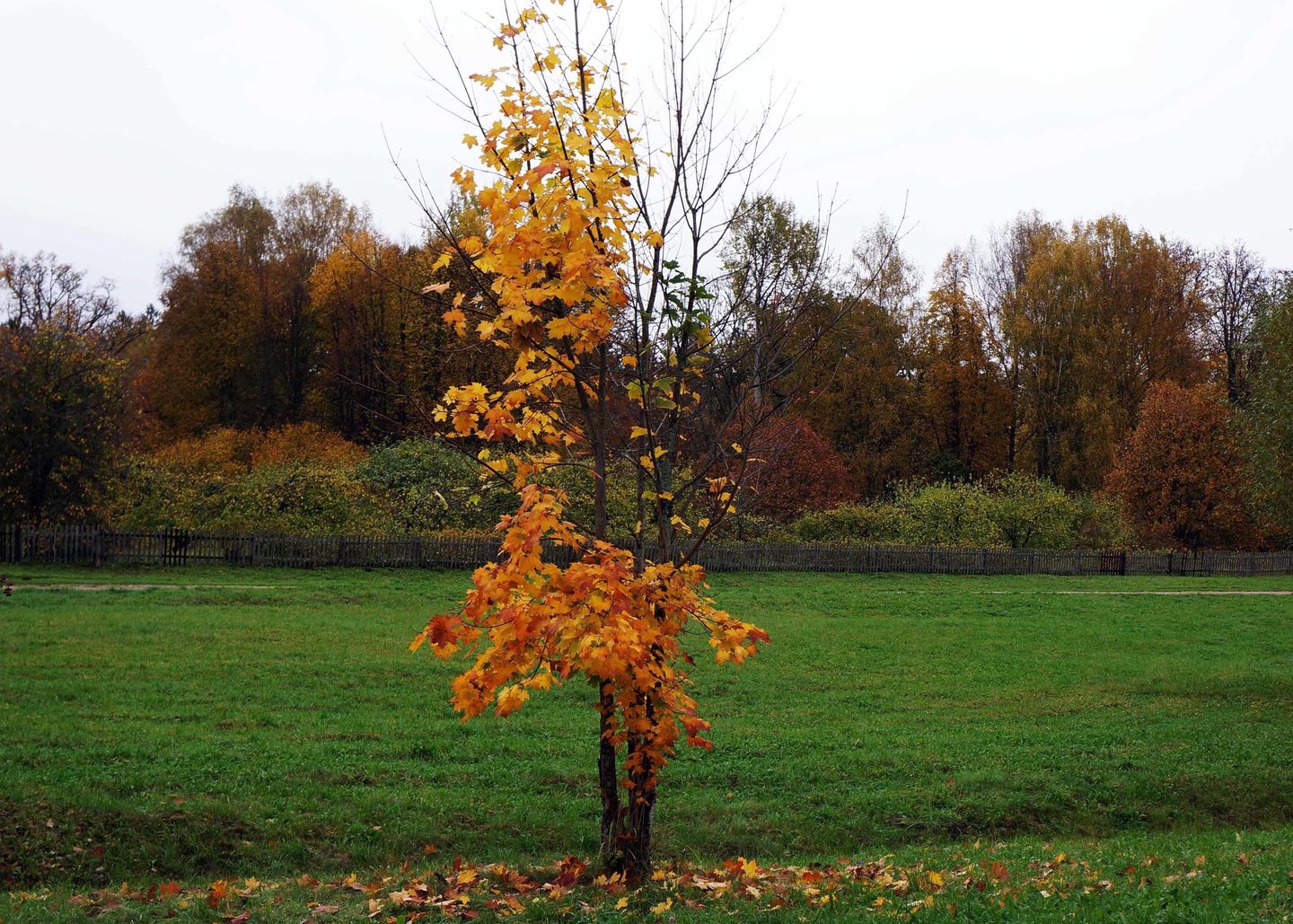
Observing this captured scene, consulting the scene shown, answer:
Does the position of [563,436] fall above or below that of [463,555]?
above

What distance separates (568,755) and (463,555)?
18.2 metres

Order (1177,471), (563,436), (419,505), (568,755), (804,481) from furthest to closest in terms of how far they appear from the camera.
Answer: (1177,471), (804,481), (419,505), (568,755), (563,436)

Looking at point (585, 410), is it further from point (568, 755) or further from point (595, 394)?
point (568, 755)

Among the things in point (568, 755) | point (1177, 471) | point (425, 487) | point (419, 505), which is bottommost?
point (568, 755)

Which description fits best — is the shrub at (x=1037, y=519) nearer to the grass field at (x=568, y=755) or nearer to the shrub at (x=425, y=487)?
the grass field at (x=568, y=755)

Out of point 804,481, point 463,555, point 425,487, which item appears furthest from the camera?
point 804,481

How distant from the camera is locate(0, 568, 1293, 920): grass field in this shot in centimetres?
845

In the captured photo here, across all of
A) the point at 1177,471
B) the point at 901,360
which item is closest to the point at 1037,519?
the point at 1177,471

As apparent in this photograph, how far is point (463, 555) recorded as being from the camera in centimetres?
2909

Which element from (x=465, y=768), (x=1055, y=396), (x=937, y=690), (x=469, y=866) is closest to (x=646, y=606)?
(x=469, y=866)

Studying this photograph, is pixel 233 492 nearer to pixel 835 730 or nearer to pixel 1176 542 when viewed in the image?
Result: pixel 835 730

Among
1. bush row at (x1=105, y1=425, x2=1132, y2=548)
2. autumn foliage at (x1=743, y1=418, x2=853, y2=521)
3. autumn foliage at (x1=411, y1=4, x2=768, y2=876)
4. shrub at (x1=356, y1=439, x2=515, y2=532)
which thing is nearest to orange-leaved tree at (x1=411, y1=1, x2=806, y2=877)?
autumn foliage at (x1=411, y1=4, x2=768, y2=876)

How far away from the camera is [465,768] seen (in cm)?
1059

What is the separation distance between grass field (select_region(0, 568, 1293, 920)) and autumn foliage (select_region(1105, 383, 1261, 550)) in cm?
2466
